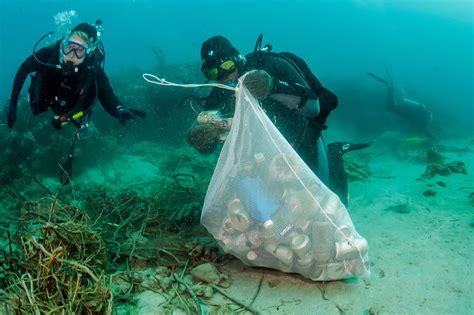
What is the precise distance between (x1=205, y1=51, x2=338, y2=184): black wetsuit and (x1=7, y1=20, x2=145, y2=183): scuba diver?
1.34 metres

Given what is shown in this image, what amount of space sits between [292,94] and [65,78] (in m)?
3.13

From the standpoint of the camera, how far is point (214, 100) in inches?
143

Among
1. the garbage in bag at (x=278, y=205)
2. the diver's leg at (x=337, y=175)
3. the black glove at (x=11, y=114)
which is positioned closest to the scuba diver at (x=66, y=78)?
the black glove at (x=11, y=114)

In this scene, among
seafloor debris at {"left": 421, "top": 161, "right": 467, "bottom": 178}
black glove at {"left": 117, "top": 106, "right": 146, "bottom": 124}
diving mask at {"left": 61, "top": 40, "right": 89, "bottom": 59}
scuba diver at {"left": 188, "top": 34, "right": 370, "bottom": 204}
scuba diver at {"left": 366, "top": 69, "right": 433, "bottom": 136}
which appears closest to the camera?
scuba diver at {"left": 188, "top": 34, "right": 370, "bottom": 204}

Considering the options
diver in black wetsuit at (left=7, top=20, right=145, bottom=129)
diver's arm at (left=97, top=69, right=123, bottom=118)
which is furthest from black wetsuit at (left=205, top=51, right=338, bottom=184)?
diver's arm at (left=97, top=69, right=123, bottom=118)

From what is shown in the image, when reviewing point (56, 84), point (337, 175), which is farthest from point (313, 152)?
point (56, 84)

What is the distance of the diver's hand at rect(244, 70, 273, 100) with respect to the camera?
238 centimetres

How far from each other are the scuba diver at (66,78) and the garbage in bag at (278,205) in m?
2.23

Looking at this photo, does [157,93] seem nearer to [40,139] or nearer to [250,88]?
[40,139]

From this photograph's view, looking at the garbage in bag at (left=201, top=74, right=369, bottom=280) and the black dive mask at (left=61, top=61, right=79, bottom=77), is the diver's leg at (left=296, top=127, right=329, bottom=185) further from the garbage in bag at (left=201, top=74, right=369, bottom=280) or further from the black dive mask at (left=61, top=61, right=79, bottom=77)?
the black dive mask at (left=61, top=61, right=79, bottom=77)

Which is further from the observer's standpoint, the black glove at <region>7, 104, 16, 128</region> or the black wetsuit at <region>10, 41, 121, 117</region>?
the black wetsuit at <region>10, 41, 121, 117</region>

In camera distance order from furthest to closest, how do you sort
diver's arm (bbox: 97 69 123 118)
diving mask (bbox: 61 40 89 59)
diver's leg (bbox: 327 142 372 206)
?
diver's arm (bbox: 97 69 123 118) < diver's leg (bbox: 327 142 372 206) < diving mask (bbox: 61 40 89 59)

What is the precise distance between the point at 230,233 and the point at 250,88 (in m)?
1.16

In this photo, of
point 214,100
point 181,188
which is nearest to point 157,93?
point 181,188
